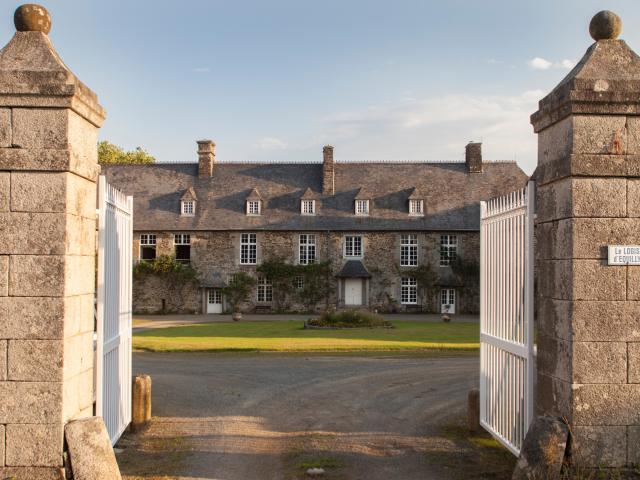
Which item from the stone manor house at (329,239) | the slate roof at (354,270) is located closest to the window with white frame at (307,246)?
the stone manor house at (329,239)

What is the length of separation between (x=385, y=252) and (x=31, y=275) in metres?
30.8

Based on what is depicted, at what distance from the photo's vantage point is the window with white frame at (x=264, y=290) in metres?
36.0

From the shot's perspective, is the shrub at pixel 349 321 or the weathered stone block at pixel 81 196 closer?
the weathered stone block at pixel 81 196

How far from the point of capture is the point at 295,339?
1966cm

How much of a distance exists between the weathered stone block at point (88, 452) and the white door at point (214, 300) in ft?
101

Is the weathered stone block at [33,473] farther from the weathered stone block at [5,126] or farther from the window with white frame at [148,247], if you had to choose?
the window with white frame at [148,247]

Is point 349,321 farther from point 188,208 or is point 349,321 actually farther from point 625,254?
point 625,254

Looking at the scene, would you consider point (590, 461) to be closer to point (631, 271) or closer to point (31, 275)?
point (631, 271)

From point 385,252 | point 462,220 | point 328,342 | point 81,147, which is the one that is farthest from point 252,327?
point 81,147

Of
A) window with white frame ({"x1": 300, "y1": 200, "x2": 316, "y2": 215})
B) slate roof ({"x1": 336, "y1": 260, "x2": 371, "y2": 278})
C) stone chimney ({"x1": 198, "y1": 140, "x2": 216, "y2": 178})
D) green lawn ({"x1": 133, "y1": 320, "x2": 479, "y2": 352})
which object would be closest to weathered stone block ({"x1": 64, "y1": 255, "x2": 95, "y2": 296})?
green lawn ({"x1": 133, "y1": 320, "x2": 479, "y2": 352})

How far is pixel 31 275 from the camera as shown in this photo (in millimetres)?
5473

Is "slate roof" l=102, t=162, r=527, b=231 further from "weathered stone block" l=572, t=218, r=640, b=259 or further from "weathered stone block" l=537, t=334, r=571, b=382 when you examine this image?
"weathered stone block" l=572, t=218, r=640, b=259

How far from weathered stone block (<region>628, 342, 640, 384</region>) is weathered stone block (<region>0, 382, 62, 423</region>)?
15.8 ft

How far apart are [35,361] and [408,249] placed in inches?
1229
